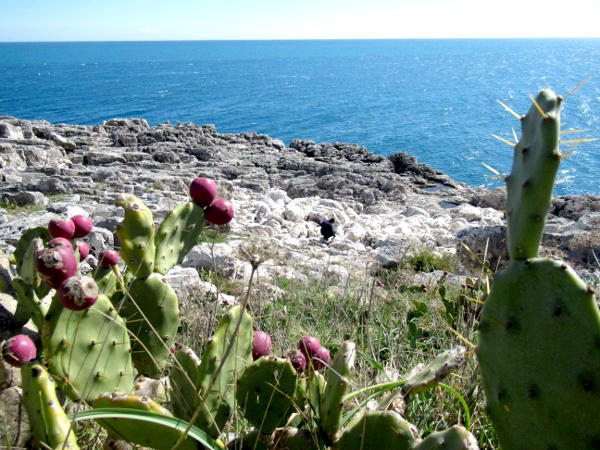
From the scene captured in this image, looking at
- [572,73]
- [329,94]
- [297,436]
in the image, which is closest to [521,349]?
[297,436]

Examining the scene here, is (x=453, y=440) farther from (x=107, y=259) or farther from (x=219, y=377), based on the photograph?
(x=107, y=259)

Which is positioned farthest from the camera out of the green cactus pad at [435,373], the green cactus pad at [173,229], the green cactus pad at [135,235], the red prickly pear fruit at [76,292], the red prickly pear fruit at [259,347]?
the green cactus pad at [173,229]

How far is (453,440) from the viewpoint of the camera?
1581mm

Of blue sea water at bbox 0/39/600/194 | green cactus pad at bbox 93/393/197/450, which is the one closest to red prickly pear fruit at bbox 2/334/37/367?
green cactus pad at bbox 93/393/197/450

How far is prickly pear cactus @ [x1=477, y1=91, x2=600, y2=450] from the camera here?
5.19 feet

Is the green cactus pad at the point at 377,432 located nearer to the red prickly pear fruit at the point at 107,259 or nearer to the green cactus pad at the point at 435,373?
the green cactus pad at the point at 435,373

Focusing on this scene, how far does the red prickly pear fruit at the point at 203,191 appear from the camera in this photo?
2604mm

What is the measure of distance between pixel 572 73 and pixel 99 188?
110 meters

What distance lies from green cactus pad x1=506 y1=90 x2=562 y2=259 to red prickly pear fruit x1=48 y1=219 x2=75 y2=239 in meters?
1.59

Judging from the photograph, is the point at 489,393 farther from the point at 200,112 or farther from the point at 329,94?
the point at 329,94

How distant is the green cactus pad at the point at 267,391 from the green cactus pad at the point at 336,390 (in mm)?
164

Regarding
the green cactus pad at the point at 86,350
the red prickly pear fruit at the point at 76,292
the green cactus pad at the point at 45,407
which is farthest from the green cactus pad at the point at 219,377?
the red prickly pear fruit at the point at 76,292

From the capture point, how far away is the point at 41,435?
1.70 meters

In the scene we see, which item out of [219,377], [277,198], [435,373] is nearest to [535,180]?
[435,373]
